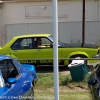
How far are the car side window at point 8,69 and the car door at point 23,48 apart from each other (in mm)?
6461

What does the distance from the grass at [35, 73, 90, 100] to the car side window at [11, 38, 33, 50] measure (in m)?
2.70

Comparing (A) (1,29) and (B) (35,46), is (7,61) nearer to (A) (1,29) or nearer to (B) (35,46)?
(B) (35,46)

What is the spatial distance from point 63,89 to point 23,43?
4.68 metres

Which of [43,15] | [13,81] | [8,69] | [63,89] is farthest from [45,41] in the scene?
[13,81]

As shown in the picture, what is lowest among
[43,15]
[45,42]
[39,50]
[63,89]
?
[63,89]

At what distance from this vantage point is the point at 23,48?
13.5m

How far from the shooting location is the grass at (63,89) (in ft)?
27.5

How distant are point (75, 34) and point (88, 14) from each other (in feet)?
6.13

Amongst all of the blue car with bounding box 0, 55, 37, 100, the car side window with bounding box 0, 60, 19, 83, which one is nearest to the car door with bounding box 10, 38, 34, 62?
the blue car with bounding box 0, 55, 37, 100

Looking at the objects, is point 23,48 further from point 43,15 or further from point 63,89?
point 43,15

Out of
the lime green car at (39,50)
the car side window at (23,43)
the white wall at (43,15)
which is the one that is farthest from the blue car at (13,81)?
the white wall at (43,15)

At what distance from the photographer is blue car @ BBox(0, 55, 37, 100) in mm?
5527

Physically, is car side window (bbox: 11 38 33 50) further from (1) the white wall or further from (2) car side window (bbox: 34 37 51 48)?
(1) the white wall

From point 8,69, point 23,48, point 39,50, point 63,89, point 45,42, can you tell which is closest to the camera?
point 8,69
